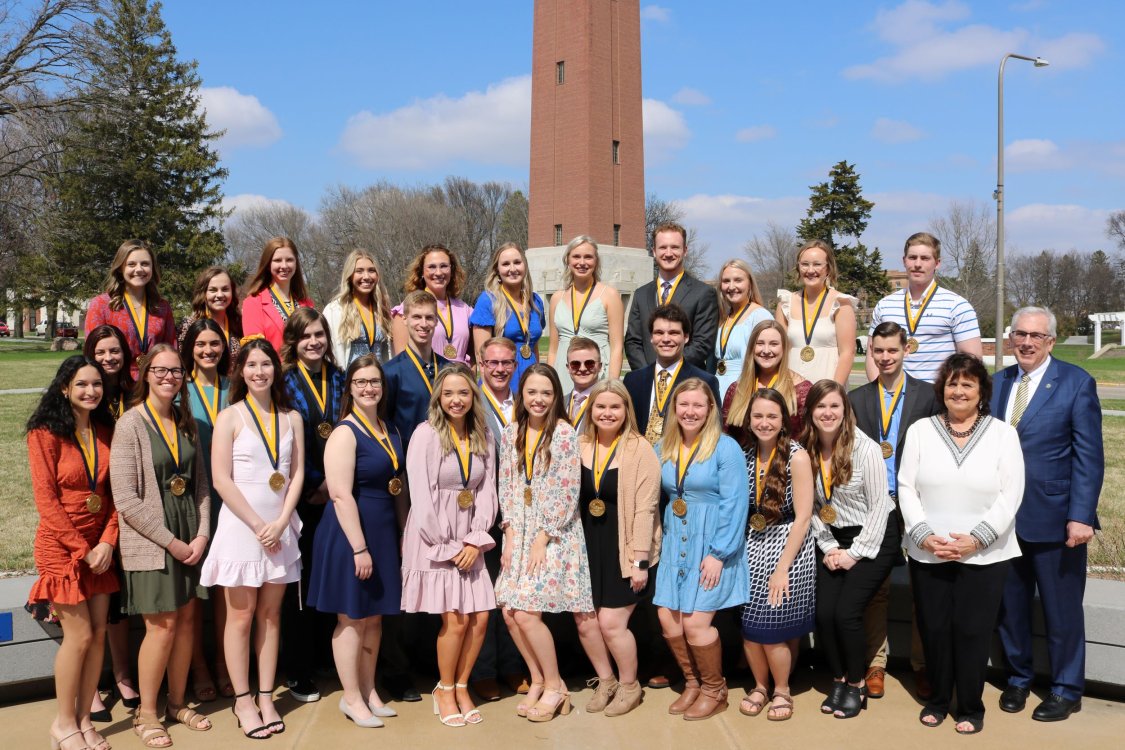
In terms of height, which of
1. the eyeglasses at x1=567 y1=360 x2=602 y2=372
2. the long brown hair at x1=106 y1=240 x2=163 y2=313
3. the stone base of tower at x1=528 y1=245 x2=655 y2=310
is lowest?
the eyeglasses at x1=567 y1=360 x2=602 y2=372

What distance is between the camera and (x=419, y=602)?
15.1 ft

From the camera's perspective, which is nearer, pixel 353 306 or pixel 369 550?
pixel 369 550

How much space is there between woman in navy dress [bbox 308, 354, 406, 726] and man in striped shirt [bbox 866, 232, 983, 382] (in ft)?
9.90

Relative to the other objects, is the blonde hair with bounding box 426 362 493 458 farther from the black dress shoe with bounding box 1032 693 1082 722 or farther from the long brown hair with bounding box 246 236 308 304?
the black dress shoe with bounding box 1032 693 1082 722

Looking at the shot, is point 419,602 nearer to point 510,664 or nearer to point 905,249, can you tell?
point 510,664

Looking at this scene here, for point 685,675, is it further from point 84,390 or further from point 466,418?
point 84,390

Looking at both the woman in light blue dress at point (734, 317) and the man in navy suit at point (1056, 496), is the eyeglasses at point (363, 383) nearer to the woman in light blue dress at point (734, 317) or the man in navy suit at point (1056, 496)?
the woman in light blue dress at point (734, 317)

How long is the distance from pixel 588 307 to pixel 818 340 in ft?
5.01

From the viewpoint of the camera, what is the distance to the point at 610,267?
32.1 m

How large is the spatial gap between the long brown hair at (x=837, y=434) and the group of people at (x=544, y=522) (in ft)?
0.05

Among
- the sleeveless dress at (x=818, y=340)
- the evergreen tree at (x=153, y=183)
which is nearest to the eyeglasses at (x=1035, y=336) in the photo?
the sleeveless dress at (x=818, y=340)

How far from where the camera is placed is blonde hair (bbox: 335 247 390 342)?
19.3ft

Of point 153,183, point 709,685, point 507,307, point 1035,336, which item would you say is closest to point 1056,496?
Answer: point 1035,336

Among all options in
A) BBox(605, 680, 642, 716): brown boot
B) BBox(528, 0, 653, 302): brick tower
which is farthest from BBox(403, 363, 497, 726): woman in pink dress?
BBox(528, 0, 653, 302): brick tower
